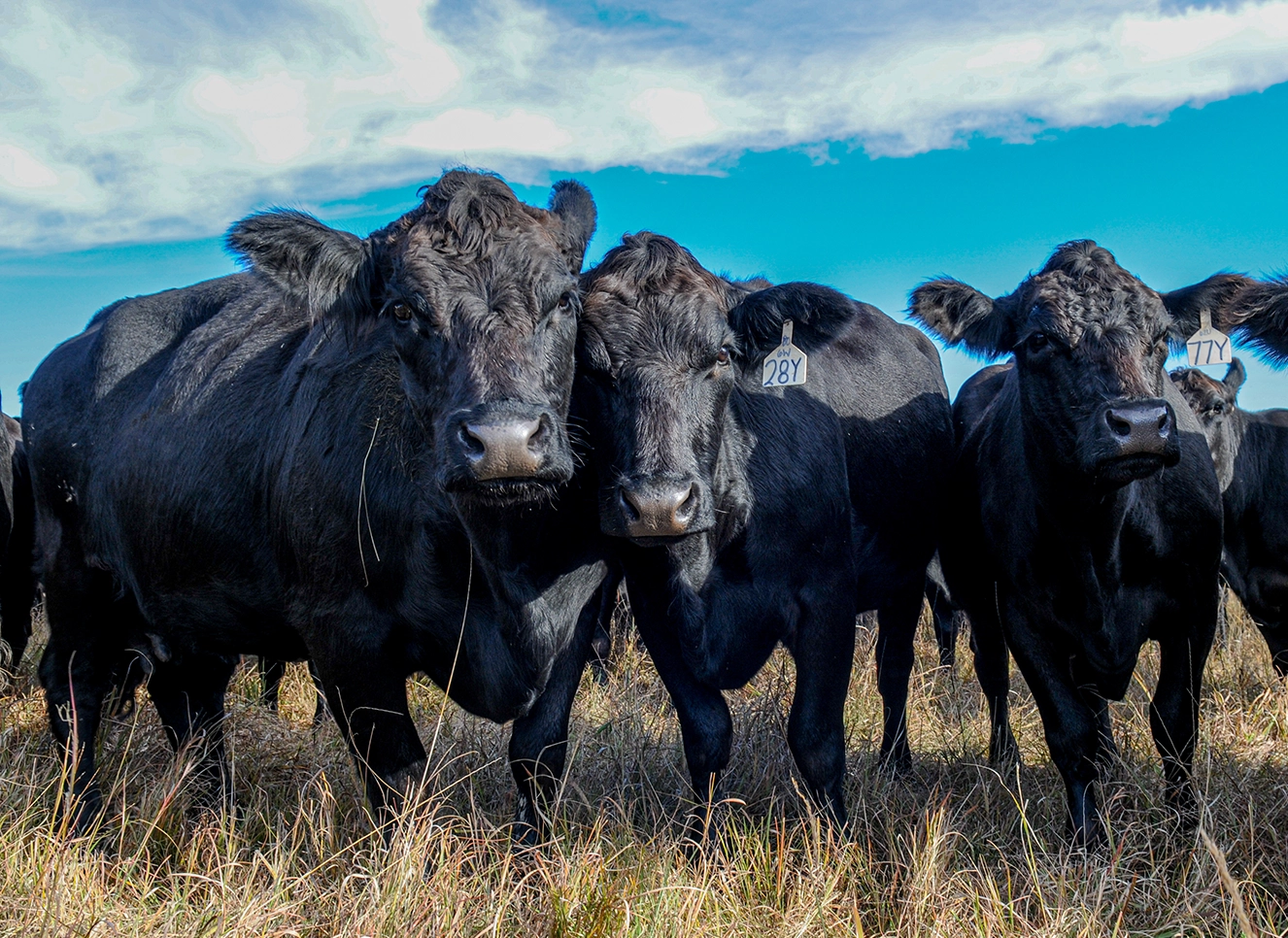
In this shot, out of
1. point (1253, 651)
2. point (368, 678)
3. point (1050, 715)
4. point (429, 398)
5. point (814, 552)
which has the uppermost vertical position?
point (429, 398)

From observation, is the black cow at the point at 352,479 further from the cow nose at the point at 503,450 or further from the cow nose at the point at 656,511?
the cow nose at the point at 656,511

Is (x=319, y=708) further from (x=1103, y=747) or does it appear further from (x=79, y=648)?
(x=1103, y=747)

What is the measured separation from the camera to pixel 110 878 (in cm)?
417

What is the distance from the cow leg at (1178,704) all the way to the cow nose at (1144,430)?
3.97 ft

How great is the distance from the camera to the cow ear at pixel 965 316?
Result: 5566 mm

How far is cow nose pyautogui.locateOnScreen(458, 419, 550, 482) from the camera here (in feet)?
11.6

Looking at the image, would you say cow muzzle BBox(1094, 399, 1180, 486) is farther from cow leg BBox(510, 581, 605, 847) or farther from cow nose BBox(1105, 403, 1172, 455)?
cow leg BBox(510, 581, 605, 847)

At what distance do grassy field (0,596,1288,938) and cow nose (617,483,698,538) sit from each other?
1.12 metres

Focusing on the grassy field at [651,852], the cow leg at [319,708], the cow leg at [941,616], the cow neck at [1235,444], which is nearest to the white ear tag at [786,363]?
the grassy field at [651,852]

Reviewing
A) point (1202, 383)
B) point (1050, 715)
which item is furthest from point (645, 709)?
point (1202, 383)

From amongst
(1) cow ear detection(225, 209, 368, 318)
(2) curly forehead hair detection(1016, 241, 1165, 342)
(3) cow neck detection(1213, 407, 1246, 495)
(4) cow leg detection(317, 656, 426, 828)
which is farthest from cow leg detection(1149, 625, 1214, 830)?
(3) cow neck detection(1213, 407, 1246, 495)

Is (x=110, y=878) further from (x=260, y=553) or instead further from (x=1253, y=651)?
(x=1253, y=651)

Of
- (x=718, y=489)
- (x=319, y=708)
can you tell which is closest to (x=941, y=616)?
(x=319, y=708)

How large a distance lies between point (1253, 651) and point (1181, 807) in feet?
16.3
